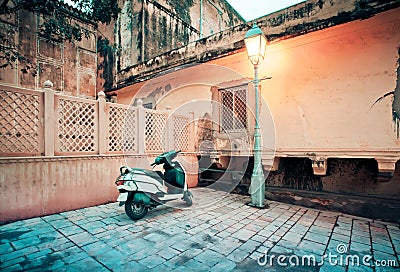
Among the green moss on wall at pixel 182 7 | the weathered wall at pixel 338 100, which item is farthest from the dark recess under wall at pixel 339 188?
the green moss on wall at pixel 182 7

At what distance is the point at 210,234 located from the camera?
3229mm

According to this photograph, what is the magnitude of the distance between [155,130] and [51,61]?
625cm

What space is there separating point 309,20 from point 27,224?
22.0 ft

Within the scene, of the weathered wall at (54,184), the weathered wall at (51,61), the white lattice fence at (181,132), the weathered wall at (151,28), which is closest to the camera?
the weathered wall at (54,184)

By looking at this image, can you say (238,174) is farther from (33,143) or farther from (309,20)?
(33,143)

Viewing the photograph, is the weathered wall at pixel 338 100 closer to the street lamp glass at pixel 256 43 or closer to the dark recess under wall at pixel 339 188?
the dark recess under wall at pixel 339 188

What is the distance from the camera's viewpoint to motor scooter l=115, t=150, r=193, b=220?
3773mm

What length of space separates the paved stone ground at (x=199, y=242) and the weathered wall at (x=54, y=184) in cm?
25

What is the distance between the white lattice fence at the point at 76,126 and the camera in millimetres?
4297

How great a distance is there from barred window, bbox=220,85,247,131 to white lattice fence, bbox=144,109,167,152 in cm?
181

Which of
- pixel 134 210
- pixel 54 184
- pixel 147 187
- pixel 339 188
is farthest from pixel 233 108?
pixel 54 184

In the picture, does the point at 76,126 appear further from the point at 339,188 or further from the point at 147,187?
the point at 339,188

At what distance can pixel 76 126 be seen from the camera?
451 centimetres

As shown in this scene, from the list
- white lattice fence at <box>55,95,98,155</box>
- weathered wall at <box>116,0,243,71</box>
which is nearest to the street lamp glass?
white lattice fence at <box>55,95,98,155</box>
